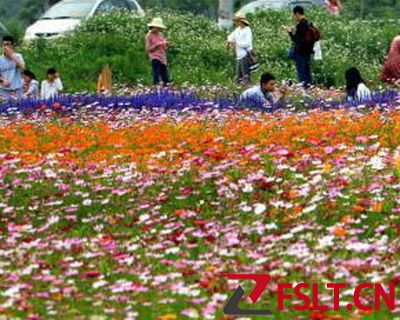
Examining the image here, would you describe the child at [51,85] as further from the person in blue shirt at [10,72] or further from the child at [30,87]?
the person in blue shirt at [10,72]

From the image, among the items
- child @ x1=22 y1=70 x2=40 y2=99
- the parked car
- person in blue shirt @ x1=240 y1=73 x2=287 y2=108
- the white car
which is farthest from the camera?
the parked car

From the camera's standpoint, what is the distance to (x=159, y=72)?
2292 cm

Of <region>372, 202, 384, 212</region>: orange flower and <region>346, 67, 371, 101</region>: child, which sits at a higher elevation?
<region>372, 202, 384, 212</region>: orange flower

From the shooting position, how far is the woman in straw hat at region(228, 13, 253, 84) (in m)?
22.2

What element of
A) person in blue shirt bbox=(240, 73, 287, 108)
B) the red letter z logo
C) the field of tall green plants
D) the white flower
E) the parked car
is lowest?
the field of tall green plants

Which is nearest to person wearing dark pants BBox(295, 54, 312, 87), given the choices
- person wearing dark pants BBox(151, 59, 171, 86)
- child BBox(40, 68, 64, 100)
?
person wearing dark pants BBox(151, 59, 171, 86)

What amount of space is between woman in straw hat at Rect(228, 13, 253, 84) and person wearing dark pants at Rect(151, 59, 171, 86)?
1354 millimetres

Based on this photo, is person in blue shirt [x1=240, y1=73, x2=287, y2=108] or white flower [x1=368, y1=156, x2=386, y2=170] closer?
white flower [x1=368, y1=156, x2=386, y2=170]

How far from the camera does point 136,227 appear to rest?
8930 mm

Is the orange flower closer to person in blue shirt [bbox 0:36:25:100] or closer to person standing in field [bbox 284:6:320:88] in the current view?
person in blue shirt [bbox 0:36:25:100]

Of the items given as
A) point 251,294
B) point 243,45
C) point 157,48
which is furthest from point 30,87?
point 251,294

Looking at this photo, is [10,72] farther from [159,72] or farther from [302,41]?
[302,41]

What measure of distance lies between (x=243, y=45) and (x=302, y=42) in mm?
1964

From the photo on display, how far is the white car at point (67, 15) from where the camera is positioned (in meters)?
31.0
